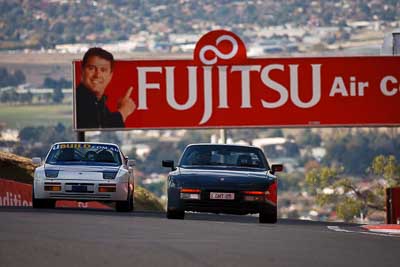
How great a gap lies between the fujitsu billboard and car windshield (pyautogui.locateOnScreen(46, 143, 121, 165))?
16.3m

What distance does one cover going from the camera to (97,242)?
1842 centimetres

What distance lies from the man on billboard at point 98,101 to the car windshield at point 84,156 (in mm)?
16286

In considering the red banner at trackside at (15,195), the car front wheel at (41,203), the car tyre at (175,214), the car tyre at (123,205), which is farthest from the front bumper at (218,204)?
the red banner at trackside at (15,195)

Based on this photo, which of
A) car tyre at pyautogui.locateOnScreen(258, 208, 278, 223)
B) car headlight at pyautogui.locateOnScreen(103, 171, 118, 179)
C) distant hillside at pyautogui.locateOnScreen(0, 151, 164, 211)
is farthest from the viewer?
distant hillside at pyautogui.locateOnScreen(0, 151, 164, 211)

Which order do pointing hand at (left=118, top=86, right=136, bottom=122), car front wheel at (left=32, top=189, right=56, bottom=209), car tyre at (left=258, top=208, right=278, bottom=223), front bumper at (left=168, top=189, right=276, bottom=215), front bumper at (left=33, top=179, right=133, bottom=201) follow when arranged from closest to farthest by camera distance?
front bumper at (left=168, top=189, right=276, bottom=215) < car tyre at (left=258, top=208, right=278, bottom=223) < front bumper at (left=33, top=179, right=133, bottom=201) < car front wheel at (left=32, top=189, right=56, bottom=209) < pointing hand at (left=118, top=86, right=136, bottom=122)

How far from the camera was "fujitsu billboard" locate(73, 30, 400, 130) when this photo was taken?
152 feet

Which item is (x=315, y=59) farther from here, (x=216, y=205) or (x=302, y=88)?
(x=216, y=205)

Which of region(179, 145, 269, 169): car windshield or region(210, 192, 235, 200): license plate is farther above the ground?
region(179, 145, 269, 169): car windshield

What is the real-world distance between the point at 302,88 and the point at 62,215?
22044 mm

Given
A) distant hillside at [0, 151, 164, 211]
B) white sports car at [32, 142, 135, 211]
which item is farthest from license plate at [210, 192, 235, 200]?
distant hillside at [0, 151, 164, 211]

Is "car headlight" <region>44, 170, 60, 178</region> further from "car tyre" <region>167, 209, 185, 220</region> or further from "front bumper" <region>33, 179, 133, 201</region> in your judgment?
"car tyre" <region>167, 209, 185, 220</region>

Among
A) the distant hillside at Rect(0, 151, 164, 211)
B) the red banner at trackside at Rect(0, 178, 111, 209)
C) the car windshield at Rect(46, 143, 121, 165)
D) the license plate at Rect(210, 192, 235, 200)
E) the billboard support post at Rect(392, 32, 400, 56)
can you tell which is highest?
the billboard support post at Rect(392, 32, 400, 56)

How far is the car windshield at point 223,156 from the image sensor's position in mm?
26766

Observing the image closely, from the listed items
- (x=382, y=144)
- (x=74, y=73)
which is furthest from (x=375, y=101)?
(x=382, y=144)
